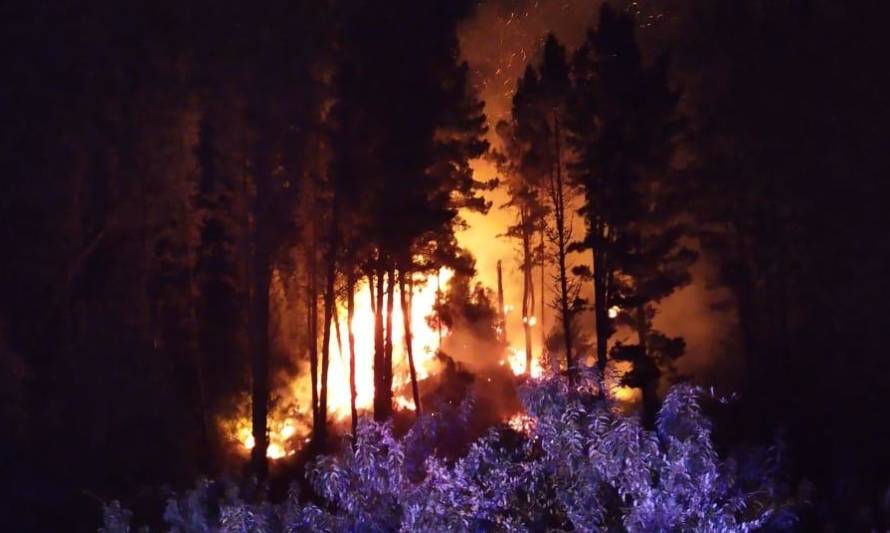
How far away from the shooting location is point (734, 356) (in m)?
26.7

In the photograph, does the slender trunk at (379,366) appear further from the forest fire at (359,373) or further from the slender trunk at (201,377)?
the slender trunk at (201,377)

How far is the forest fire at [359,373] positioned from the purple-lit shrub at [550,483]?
18358 mm

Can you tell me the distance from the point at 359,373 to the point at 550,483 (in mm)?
22585

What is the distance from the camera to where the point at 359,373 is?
2939 centimetres

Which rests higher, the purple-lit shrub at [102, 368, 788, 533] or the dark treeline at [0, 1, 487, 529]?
the dark treeline at [0, 1, 487, 529]

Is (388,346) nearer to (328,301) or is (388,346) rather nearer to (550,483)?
(328,301)

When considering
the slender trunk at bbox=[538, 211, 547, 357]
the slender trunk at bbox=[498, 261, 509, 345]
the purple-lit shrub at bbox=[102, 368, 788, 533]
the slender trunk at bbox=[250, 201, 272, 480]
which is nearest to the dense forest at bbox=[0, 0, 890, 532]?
the slender trunk at bbox=[250, 201, 272, 480]

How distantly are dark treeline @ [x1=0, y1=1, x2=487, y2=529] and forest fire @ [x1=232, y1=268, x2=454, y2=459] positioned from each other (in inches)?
57.5

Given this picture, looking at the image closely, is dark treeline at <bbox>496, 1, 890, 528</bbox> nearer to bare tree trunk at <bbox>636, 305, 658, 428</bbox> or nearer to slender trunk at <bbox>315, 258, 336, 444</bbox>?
bare tree trunk at <bbox>636, 305, 658, 428</bbox>

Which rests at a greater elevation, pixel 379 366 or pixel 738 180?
pixel 738 180

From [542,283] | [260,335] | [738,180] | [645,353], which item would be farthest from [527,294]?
[260,335]

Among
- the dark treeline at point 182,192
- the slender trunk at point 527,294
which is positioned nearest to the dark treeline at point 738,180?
the slender trunk at point 527,294

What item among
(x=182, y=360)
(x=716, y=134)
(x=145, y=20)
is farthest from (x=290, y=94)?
(x=716, y=134)

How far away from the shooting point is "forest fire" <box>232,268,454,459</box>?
1032 inches
